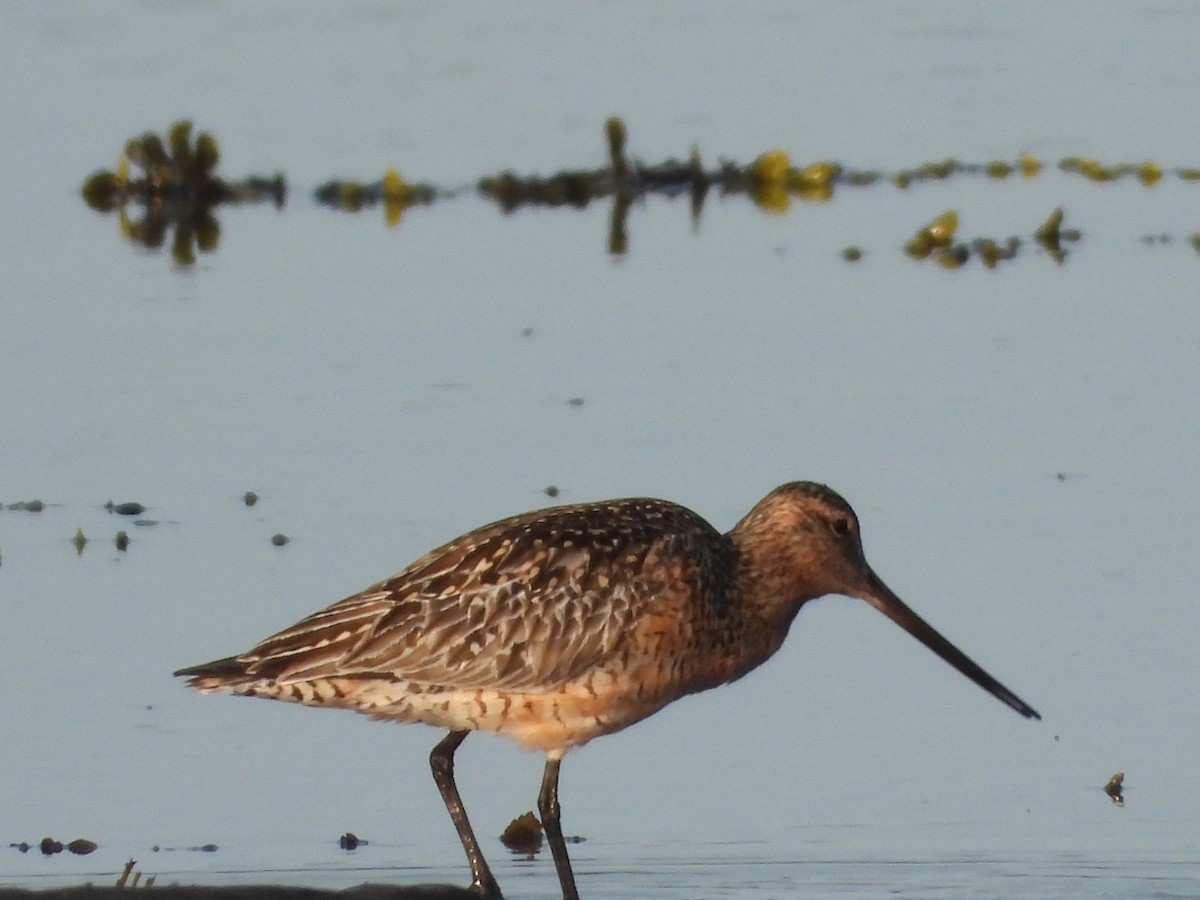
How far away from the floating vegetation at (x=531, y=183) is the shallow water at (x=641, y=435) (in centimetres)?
15

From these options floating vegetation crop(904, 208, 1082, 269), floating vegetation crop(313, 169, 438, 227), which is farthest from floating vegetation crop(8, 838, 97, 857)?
floating vegetation crop(313, 169, 438, 227)

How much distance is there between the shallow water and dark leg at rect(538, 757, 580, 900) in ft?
0.75

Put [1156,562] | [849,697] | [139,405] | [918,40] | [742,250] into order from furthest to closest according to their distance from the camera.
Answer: [918,40] → [742,250] → [139,405] → [1156,562] → [849,697]

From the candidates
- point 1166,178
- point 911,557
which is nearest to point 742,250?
point 1166,178

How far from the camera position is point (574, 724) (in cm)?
897

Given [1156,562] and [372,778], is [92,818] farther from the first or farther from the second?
[1156,562]

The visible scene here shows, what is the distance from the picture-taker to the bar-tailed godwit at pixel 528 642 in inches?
351

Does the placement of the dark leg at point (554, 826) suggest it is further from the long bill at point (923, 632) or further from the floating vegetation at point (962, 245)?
the floating vegetation at point (962, 245)

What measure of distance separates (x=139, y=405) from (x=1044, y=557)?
3.77m

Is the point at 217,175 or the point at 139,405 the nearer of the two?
the point at 139,405

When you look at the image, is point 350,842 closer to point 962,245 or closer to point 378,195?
point 962,245

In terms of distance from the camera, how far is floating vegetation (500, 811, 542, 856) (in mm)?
9289

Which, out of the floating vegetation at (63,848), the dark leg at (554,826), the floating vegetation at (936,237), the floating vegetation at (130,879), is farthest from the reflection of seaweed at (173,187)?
the floating vegetation at (130,879)

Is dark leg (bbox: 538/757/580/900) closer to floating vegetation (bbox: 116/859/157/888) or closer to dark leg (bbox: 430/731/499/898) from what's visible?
dark leg (bbox: 430/731/499/898)
